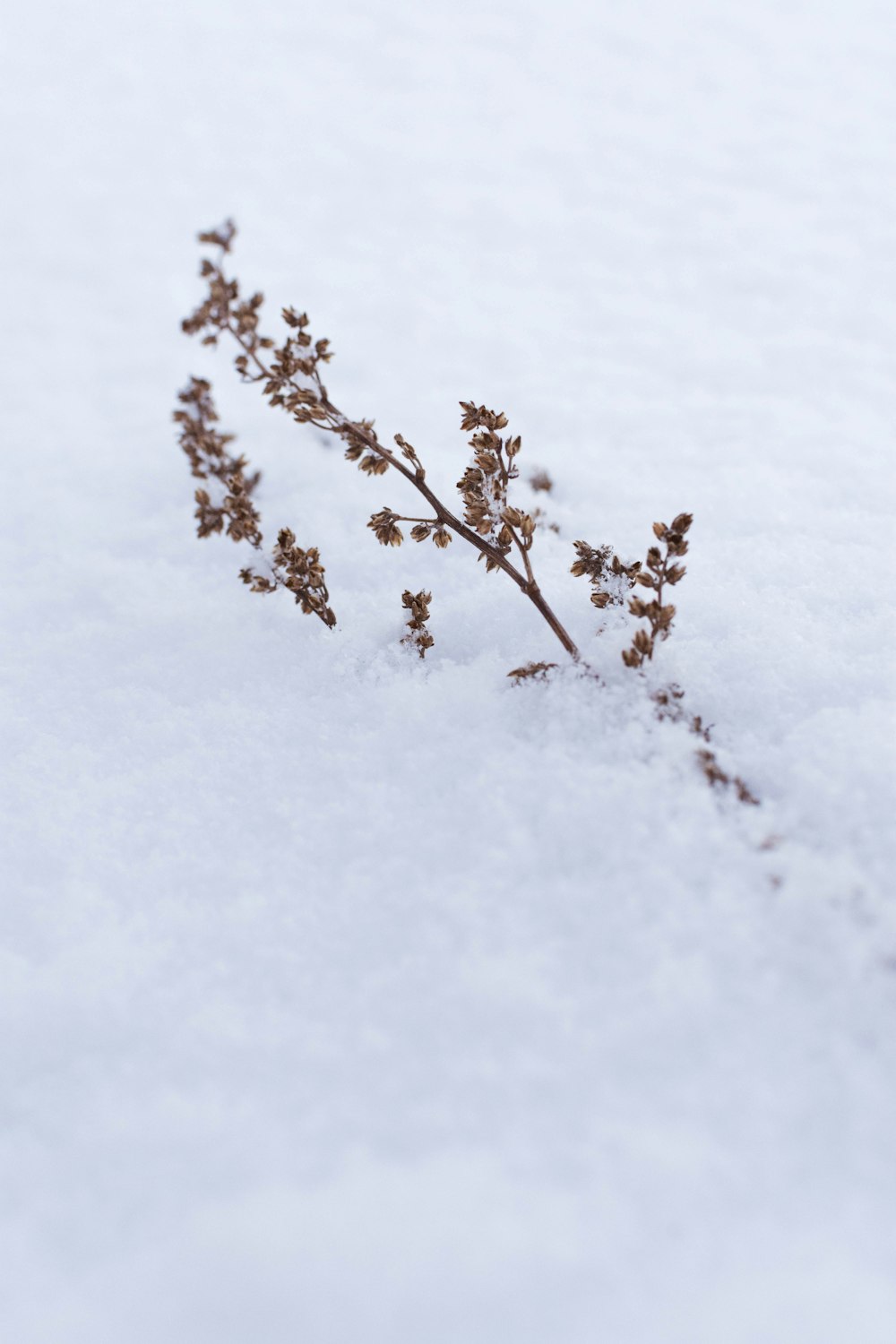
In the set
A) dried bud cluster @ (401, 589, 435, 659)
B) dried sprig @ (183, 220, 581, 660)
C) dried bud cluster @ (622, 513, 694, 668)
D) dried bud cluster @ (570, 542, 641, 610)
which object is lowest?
dried bud cluster @ (622, 513, 694, 668)

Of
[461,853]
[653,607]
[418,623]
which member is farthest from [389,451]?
[461,853]

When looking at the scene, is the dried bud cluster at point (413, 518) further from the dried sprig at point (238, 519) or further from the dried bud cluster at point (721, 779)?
the dried bud cluster at point (721, 779)

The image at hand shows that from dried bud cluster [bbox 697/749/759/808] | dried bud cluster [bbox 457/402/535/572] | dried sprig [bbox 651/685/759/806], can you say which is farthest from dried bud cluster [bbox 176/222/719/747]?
dried bud cluster [bbox 697/749/759/808]

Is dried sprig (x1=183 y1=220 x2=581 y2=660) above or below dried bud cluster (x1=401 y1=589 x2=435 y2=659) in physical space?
above

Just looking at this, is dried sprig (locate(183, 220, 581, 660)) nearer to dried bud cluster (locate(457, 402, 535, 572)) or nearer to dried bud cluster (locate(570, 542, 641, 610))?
dried bud cluster (locate(457, 402, 535, 572))

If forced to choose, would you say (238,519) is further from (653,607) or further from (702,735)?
(702,735)

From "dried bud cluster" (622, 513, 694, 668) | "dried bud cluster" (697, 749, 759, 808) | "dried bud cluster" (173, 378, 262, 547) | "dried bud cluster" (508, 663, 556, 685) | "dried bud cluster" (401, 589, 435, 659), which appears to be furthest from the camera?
"dried bud cluster" (173, 378, 262, 547)

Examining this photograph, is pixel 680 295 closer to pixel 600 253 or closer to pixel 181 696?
pixel 600 253
